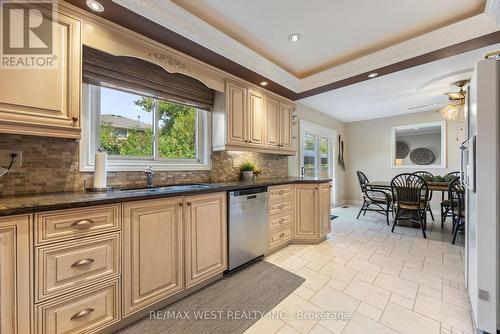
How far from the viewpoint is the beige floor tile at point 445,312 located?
1527mm

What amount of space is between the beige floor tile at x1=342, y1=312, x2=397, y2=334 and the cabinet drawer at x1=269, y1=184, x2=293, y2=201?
1.45 meters

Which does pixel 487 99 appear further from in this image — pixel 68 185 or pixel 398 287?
pixel 68 185

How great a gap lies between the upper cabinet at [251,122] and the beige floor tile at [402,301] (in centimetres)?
221

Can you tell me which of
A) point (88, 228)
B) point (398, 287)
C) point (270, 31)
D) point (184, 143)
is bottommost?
point (398, 287)

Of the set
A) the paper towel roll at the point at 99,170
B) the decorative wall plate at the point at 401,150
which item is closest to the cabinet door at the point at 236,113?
the paper towel roll at the point at 99,170

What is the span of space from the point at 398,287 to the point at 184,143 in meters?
2.76

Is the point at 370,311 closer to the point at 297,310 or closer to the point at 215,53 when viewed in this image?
the point at 297,310

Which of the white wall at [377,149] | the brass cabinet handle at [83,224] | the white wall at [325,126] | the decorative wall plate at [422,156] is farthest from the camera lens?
the decorative wall plate at [422,156]

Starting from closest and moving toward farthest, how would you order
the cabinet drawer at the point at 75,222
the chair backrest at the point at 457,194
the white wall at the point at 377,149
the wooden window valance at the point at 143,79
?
the cabinet drawer at the point at 75,222 < the wooden window valance at the point at 143,79 < the chair backrest at the point at 457,194 < the white wall at the point at 377,149

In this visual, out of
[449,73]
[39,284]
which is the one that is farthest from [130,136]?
[449,73]

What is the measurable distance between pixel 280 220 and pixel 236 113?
157cm

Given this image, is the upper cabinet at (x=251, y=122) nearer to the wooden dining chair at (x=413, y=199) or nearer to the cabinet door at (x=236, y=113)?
the cabinet door at (x=236, y=113)

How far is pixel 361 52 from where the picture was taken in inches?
107

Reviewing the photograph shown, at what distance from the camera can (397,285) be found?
2.03 m
